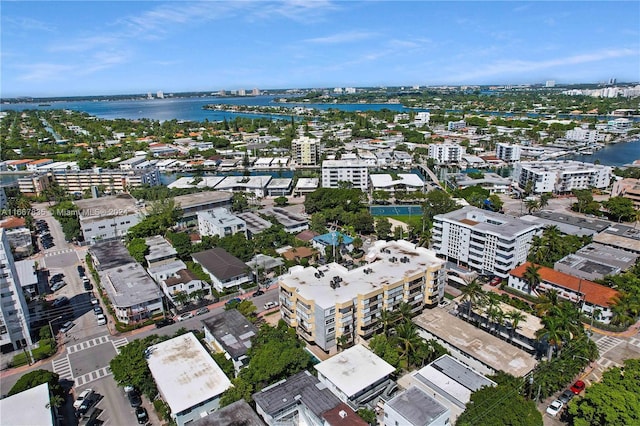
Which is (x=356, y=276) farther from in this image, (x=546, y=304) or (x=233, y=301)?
(x=546, y=304)

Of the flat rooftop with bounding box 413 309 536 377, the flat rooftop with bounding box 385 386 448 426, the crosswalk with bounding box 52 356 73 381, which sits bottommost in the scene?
the crosswalk with bounding box 52 356 73 381

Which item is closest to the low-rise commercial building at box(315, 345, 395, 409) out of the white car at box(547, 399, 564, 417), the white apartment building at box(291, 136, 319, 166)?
the white car at box(547, 399, 564, 417)

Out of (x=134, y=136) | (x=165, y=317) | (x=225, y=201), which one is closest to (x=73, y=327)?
(x=165, y=317)

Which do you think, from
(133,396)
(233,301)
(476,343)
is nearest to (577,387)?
(476,343)

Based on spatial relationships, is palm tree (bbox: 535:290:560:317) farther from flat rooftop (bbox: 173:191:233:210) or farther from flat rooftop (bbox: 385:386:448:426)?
flat rooftop (bbox: 173:191:233:210)

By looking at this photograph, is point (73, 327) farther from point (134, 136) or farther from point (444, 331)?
point (134, 136)

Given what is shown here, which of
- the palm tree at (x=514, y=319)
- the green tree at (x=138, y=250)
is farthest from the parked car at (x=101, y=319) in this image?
the palm tree at (x=514, y=319)

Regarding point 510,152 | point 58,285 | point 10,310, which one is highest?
point 10,310
